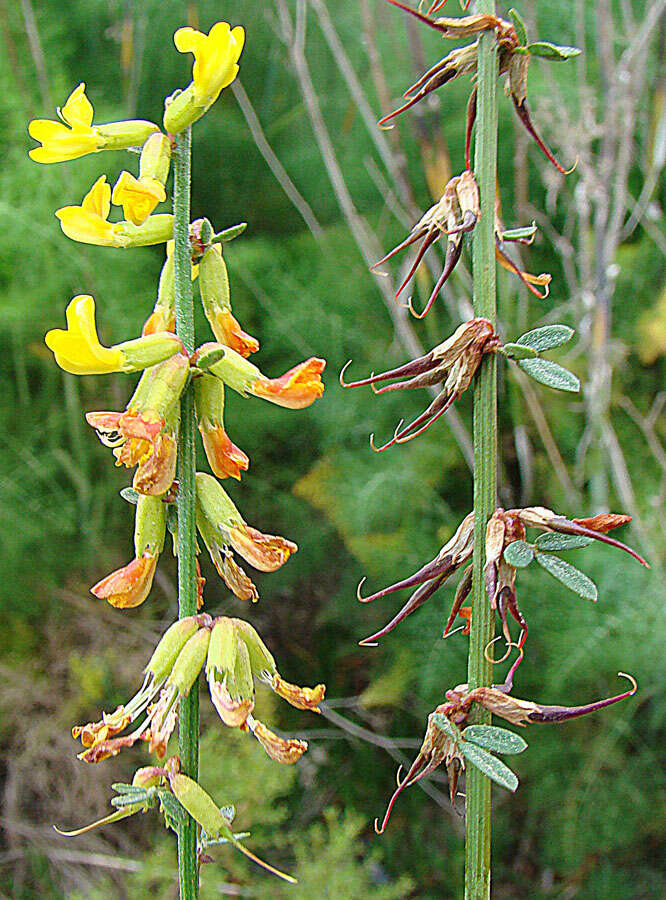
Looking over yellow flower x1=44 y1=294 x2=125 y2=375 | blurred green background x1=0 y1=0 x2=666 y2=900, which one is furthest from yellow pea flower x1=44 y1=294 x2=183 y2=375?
blurred green background x1=0 y1=0 x2=666 y2=900

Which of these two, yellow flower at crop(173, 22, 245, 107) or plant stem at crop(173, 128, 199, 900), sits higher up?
yellow flower at crop(173, 22, 245, 107)

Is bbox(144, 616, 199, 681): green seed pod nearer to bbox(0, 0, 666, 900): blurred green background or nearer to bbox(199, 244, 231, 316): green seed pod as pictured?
bbox(199, 244, 231, 316): green seed pod

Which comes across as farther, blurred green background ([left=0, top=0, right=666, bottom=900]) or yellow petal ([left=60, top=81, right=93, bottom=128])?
blurred green background ([left=0, top=0, right=666, bottom=900])

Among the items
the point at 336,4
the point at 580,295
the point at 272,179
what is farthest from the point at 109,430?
the point at 336,4

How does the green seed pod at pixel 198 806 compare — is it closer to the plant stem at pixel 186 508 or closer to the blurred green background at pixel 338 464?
the plant stem at pixel 186 508

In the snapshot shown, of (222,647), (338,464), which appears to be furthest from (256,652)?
(338,464)

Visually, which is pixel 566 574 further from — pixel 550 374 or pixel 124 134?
pixel 124 134
